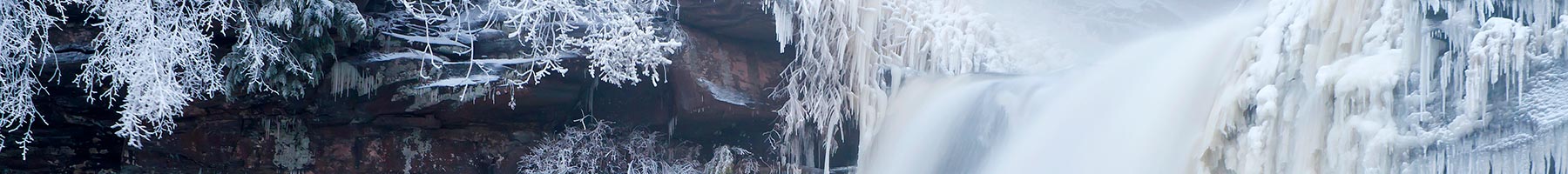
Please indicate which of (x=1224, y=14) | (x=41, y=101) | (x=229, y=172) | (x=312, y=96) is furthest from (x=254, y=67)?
(x=1224, y=14)

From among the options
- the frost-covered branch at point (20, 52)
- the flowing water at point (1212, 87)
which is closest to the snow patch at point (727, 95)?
the flowing water at point (1212, 87)

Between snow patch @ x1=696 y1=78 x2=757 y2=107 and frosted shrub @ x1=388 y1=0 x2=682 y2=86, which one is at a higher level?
frosted shrub @ x1=388 y1=0 x2=682 y2=86

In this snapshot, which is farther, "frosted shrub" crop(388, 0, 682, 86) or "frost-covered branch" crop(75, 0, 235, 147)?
"frosted shrub" crop(388, 0, 682, 86)

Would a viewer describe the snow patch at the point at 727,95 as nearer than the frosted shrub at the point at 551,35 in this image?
No

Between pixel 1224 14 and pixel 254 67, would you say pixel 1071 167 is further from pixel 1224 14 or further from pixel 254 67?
pixel 254 67

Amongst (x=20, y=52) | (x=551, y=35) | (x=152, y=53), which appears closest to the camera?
(x=152, y=53)

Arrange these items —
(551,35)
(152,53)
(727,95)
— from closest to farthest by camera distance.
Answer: (152,53), (551,35), (727,95)

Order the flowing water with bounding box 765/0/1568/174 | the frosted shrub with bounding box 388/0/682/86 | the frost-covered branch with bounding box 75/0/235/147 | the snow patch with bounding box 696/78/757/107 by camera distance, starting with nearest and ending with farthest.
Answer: the flowing water with bounding box 765/0/1568/174, the frost-covered branch with bounding box 75/0/235/147, the frosted shrub with bounding box 388/0/682/86, the snow patch with bounding box 696/78/757/107

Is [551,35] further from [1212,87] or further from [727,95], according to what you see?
[1212,87]

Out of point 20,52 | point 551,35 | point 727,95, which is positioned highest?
point 551,35

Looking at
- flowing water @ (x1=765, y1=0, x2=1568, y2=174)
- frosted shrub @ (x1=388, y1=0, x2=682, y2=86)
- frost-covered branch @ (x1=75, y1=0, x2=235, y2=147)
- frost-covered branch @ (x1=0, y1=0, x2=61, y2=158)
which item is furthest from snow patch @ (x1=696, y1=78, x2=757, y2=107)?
frost-covered branch @ (x1=0, y1=0, x2=61, y2=158)

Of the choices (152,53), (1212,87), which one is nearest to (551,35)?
(152,53)

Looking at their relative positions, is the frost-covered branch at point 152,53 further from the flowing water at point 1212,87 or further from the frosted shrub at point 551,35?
the flowing water at point 1212,87

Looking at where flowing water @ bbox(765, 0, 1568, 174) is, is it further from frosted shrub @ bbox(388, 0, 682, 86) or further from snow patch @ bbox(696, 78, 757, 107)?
frosted shrub @ bbox(388, 0, 682, 86)
